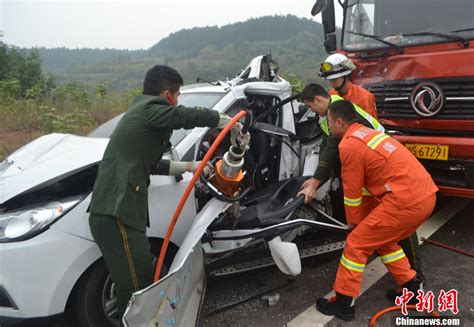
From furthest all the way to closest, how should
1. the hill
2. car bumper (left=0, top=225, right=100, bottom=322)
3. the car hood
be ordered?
the hill → the car hood → car bumper (left=0, top=225, right=100, bottom=322)

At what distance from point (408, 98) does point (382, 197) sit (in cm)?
155

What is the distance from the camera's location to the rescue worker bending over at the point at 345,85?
3.57m

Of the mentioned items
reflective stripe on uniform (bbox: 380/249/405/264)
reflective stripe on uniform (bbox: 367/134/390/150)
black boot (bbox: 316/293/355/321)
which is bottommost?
black boot (bbox: 316/293/355/321)

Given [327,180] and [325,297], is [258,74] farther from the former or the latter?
[325,297]

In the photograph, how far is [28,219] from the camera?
2104 millimetres

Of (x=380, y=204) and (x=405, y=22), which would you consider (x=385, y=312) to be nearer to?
(x=380, y=204)

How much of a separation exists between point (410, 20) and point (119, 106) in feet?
35.9

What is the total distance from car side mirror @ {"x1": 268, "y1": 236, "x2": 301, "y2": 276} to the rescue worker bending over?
1.81m

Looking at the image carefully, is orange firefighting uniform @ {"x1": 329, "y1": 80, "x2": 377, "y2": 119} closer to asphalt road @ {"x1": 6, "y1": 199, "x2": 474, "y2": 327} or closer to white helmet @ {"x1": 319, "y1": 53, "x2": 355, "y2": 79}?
white helmet @ {"x1": 319, "y1": 53, "x2": 355, "y2": 79}

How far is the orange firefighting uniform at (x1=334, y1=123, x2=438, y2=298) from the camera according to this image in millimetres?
2441

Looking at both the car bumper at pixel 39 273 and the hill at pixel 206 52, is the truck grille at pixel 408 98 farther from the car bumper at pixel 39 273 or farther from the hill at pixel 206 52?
the hill at pixel 206 52

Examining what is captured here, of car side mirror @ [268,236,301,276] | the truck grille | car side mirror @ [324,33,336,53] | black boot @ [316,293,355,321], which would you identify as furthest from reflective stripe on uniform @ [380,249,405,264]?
car side mirror @ [324,33,336,53]

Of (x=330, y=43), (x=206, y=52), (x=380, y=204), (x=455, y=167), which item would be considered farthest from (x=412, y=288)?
(x=206, y=52)

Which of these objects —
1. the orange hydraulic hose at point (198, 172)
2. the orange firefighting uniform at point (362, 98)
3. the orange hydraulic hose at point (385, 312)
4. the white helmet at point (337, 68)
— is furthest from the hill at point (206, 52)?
the orange hydraulic hose at point (198, 172)
